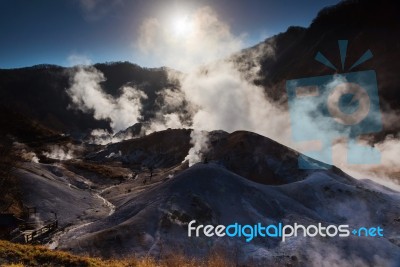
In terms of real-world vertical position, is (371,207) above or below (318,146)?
below

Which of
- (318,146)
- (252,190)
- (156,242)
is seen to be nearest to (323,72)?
(318,146)

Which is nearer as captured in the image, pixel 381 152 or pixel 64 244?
pixel 64 244

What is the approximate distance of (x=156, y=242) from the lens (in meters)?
30.4

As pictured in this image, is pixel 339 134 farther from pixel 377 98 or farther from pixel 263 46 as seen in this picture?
pixel 263 46

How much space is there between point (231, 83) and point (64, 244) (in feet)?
374

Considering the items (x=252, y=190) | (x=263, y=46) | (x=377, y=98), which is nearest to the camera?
(x=252, y=190)

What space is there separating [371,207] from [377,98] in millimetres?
76774

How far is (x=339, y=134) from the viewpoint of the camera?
10212 cm

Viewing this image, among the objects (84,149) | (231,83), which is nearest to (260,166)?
(231,83)

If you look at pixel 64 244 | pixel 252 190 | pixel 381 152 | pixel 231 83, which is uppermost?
pixel 231 83

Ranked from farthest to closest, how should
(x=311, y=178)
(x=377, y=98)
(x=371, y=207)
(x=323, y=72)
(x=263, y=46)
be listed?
(x=263, y=46) < (x=323, y=72) < (x=377, y=98) < (x=311, y=178) < (x=371, y=207)

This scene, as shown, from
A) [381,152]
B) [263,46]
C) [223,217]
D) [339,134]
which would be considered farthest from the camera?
[263,46]

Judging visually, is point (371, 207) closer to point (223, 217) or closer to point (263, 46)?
point (223, 217)

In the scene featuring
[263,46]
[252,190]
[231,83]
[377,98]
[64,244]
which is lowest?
[64,244]
